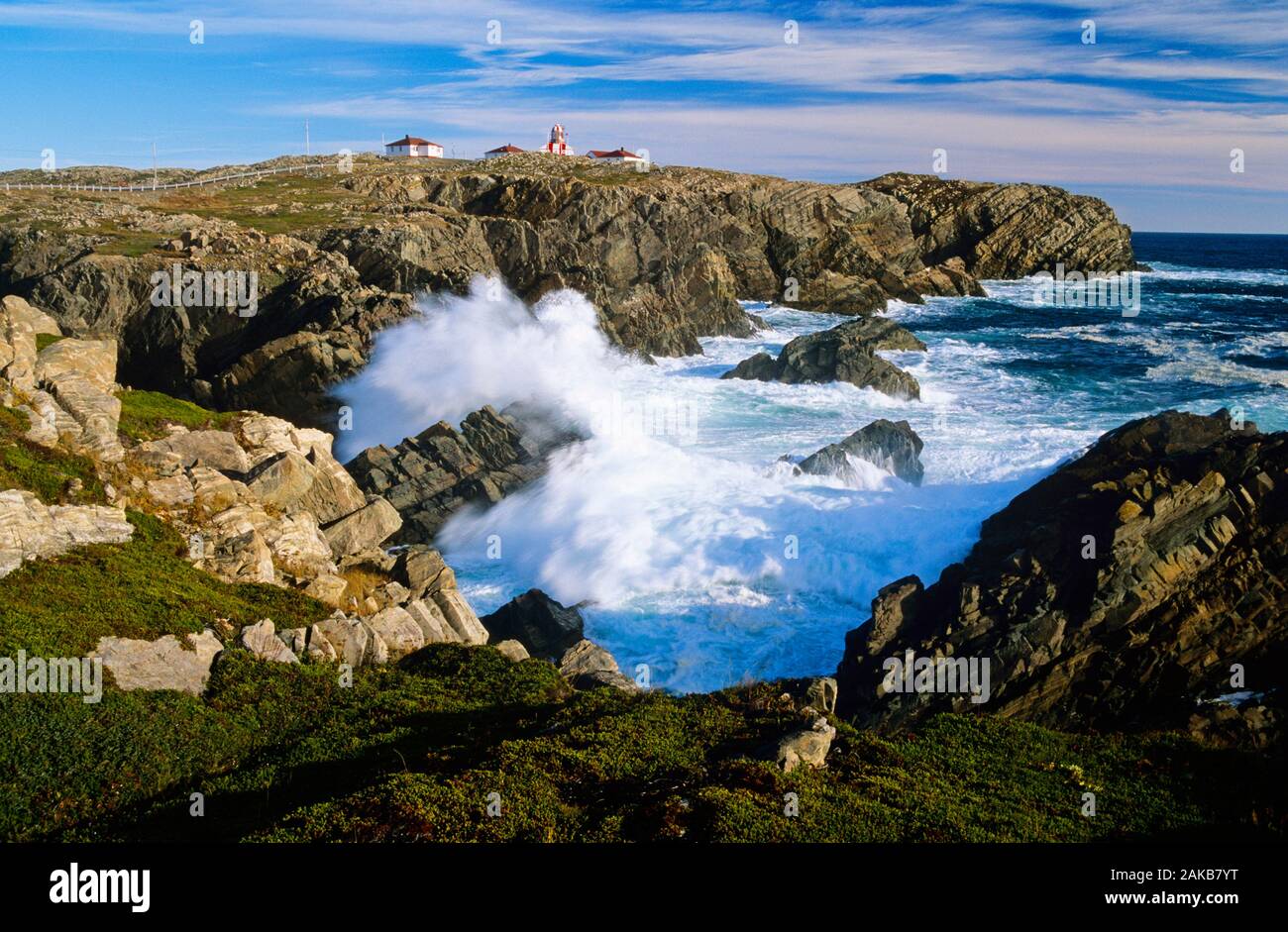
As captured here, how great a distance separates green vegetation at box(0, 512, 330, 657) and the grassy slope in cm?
5

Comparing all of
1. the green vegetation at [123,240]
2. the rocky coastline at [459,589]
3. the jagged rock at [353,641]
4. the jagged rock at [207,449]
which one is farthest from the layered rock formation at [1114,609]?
the green vegetation at [123,240]

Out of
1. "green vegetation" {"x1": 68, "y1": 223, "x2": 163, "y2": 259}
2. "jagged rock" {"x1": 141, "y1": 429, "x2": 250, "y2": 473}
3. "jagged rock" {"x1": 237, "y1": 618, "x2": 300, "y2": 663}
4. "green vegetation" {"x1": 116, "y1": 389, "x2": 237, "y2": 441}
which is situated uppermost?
"green vegetation" {"x1": 68, "y1": 223, "x2": 163, "y2": 259}

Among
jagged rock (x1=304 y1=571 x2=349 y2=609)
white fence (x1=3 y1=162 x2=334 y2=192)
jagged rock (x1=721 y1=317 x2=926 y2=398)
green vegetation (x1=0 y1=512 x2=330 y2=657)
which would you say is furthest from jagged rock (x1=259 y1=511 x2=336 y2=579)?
white fence (x1=3 y1=162 x2=334 y2=192)

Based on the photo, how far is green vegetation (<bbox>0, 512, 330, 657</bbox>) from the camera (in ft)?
52.0

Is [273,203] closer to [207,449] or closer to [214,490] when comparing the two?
[207,449]

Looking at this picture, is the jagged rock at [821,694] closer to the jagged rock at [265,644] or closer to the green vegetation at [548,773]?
the green vegetation at [548,773]

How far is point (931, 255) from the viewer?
99.4 m

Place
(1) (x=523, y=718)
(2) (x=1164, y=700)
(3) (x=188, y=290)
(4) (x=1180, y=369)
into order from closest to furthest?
(1) (x=523, y=718), (2) (x=1164, y=700), (3) (x=188, y=290), (4) (x=1180, y=369)

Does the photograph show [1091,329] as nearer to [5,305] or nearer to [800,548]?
[800,548]

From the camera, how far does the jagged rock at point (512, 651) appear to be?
19922mm

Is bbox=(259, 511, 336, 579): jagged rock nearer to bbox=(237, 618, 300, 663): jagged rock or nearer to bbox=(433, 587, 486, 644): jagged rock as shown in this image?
bbox=(433, 587, 486, 644): jagged rock
